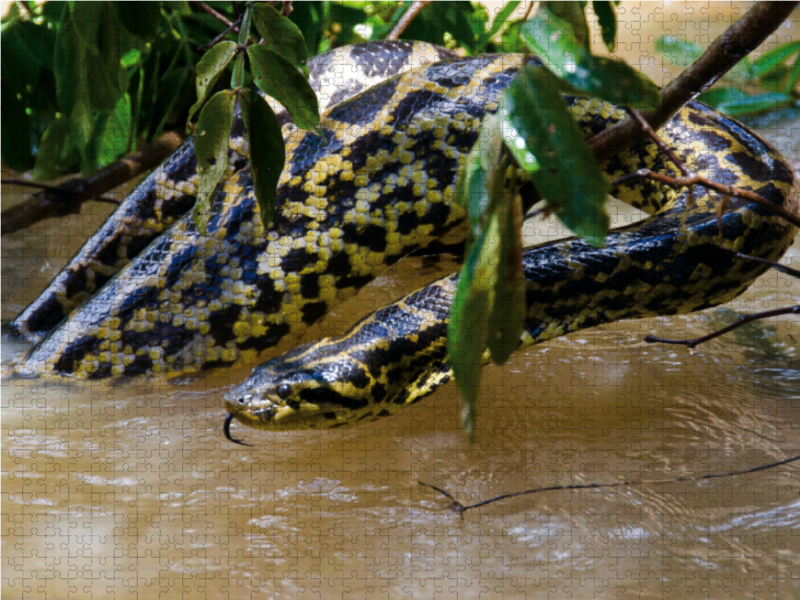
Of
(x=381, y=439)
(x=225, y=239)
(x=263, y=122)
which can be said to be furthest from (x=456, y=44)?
(x=263, y=122)

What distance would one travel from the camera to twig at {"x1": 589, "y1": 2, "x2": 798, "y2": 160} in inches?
55.0

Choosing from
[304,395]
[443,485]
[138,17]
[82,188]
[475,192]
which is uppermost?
[138,17]

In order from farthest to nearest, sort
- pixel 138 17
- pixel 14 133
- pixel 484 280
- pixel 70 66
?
pixel 14 133
pixel 70 66
pixel 138 17
pixel 484 280

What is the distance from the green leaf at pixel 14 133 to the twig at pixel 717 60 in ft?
8.82

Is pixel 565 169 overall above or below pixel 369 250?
above

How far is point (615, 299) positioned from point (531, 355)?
20.1 inches

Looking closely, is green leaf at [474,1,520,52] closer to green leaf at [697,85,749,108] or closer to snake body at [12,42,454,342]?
snake body at [12,42,454,342]

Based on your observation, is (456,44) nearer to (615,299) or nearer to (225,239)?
(225,239)

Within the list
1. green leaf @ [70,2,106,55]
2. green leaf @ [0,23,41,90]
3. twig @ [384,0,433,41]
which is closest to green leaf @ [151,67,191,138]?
green leaf @ [0,23,41,90]

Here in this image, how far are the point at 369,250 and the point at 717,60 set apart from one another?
57.1 inches

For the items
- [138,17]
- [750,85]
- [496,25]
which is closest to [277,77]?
[138,17]

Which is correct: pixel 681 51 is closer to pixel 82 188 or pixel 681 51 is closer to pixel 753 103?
pixel 753 103

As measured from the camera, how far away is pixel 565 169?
77 cm

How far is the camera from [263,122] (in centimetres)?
144
